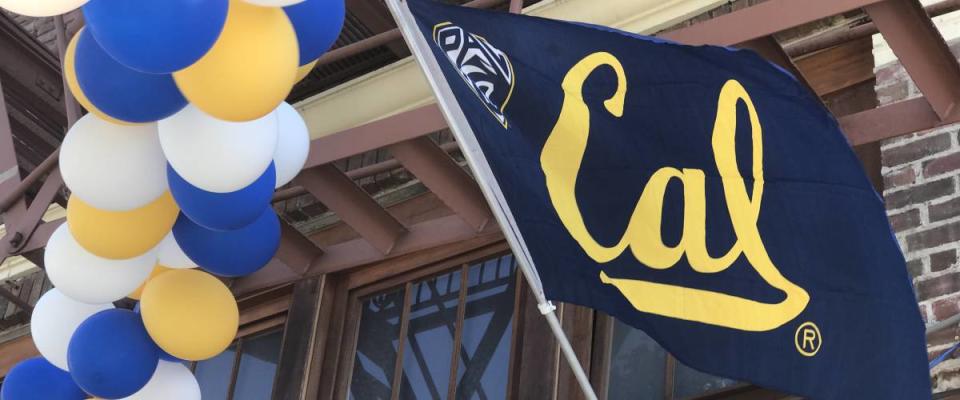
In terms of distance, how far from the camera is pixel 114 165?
15.0 ft

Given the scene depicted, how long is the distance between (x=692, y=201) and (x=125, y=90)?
1.64 m

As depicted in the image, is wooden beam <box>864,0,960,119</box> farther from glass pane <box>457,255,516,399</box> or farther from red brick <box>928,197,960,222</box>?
glass pane <box>457,255,516,399</box>

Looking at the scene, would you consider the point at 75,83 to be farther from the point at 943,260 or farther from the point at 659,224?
the point at 943,260

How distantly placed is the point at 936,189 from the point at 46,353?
314 cm

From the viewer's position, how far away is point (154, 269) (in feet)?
17.0

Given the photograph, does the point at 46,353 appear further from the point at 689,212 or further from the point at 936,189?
the point at 936,189

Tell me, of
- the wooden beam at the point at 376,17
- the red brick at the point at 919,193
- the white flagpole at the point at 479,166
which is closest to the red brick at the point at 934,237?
the red brick at the point at 919,193

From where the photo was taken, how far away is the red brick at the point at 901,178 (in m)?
5.18

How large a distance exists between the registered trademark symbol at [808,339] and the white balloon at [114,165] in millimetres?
1990

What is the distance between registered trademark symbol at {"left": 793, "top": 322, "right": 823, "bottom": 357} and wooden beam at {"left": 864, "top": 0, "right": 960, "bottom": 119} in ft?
3.31

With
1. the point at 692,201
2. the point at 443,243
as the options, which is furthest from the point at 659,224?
the point at 443,243

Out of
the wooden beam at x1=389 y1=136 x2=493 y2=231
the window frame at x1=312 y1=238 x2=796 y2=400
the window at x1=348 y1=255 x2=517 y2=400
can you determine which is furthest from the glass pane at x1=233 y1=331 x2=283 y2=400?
the wooden beam at x1=389 y1=136 x2=493 y2=231

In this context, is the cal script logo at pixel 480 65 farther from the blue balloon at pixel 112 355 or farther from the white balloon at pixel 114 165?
the blue balloon at pixel 112 355

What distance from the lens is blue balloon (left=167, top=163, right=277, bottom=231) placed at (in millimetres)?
4453
